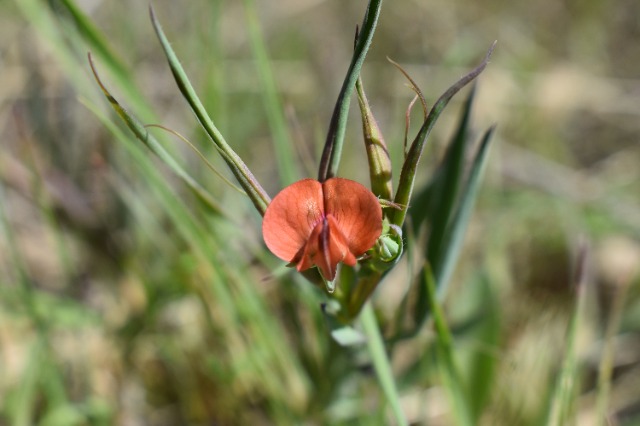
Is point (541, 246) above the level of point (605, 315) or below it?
above

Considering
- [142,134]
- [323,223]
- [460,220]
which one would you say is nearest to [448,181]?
[460,220]

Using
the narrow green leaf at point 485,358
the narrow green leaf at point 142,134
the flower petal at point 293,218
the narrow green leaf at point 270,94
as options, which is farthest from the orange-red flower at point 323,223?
the narrow green leaf at point 485,358

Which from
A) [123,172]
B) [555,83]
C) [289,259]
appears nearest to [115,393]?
[123,172]

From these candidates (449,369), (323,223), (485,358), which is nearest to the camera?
(323,223)

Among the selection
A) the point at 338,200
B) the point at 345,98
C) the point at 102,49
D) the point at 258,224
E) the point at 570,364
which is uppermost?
the point at 102,49

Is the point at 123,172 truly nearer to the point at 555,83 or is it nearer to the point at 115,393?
the point at 115,393

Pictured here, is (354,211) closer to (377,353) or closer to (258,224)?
(377,353)

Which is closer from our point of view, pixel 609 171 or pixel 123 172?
pixel 123 172

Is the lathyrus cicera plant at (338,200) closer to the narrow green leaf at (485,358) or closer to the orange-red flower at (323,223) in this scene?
the orange-red flower at (323,223)
